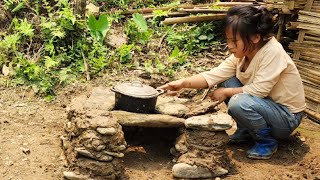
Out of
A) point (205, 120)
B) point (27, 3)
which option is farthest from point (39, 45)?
point (205, 120)

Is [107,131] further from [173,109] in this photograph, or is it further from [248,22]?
[248,22]

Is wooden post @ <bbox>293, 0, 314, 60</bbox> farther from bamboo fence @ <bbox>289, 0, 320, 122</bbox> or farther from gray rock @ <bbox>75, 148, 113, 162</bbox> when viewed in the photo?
gray rock @ <bbox>75, 148, 113, 162</bbox>

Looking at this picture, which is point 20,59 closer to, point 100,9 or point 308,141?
point 100,9

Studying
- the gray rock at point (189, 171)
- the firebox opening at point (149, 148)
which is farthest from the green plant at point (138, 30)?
the gray rock at point (189, 171)

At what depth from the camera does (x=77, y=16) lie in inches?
239

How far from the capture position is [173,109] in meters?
3.88

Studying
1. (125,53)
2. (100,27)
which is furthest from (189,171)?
(100,27)

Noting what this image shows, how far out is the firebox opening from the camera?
3.80m

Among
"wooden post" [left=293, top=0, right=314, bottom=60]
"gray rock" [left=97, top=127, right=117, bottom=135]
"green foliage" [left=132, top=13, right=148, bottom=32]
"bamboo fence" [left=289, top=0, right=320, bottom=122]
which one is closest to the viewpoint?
"gray rock" [left=97, top=127, right=117, bottom=135]

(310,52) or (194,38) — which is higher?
(310,52)

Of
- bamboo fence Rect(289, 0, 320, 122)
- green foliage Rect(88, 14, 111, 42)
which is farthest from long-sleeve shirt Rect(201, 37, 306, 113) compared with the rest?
green foliage Rect(88, 14, 111, 42)

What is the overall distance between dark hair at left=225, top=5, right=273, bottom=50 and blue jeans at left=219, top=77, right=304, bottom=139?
0.49 m

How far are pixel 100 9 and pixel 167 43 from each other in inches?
57.9

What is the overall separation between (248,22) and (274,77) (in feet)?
1.61
